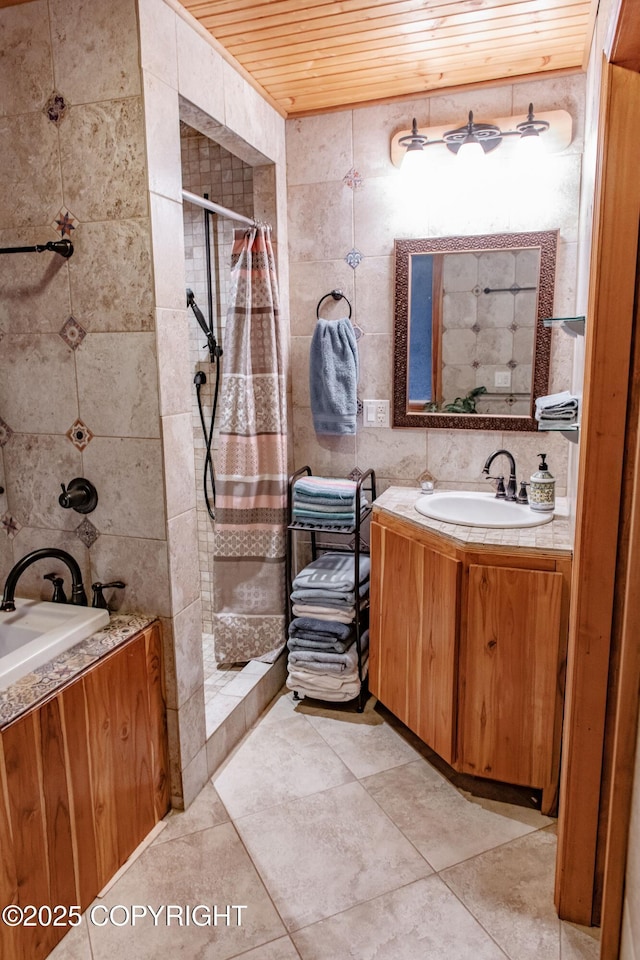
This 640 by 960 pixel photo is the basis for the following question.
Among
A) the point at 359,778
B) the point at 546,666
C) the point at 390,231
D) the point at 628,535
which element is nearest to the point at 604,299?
the point at 628,535

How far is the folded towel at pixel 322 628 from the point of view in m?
2.59

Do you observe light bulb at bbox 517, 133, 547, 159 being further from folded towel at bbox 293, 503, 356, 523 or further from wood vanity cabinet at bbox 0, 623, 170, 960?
wood vanity cabinet at bbox 0, 623, 170, 960

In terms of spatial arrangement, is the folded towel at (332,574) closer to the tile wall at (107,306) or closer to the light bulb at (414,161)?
the tile wall at (107,306)

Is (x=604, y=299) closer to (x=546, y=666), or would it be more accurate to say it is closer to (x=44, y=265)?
(x=546, y=666)

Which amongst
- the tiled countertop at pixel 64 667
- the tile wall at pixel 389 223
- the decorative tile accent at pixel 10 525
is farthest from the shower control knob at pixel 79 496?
the tile wall at pixel 389 223

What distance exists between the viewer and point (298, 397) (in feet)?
9.68

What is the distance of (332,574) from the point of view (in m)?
2.66

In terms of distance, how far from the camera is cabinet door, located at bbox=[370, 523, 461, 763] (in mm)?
2160

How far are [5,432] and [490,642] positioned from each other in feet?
5.54

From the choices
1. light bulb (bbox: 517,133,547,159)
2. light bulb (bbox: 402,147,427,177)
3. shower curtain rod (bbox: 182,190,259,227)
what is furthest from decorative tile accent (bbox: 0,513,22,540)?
light bulb (bbox: 517,133,547,159)

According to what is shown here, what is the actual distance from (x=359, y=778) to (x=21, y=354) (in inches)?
70.8

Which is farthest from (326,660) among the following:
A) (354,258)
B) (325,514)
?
(354,258)

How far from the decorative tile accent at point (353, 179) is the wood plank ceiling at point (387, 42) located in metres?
0.26

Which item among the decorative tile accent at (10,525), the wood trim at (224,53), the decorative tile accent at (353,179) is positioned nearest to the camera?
the wood trim at (224,53)
